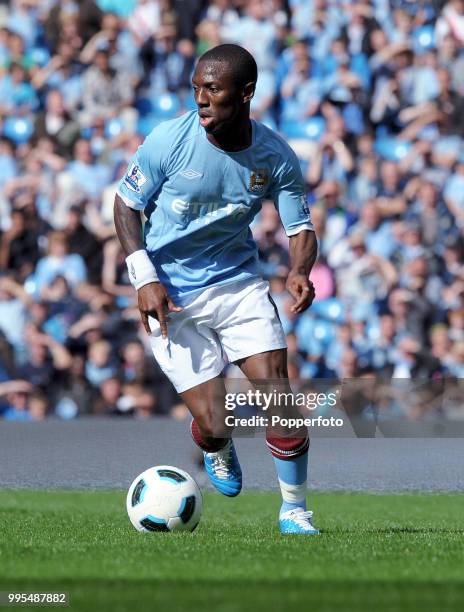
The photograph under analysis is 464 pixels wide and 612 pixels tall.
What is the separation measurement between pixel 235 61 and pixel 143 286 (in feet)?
4.22

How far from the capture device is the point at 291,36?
17906 millimetres

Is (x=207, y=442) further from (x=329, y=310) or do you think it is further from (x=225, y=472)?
(x=329, y=310)

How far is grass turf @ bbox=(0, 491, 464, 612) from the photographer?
14.6 feet

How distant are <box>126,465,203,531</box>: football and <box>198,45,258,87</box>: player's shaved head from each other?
2.23 metres

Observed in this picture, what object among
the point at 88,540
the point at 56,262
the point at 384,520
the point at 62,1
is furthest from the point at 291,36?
the point at 88,540

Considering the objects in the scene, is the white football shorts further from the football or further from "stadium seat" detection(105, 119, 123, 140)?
"stadium seat" detection(105, 119, 123, 140)

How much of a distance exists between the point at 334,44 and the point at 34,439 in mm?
7513

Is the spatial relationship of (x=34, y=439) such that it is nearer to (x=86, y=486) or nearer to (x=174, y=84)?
(x=86, y=486)

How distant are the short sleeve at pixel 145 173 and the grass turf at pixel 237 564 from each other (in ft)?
5.98

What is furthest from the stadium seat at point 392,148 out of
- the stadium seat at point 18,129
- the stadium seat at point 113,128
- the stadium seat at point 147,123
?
the stadium seat at point 18,129

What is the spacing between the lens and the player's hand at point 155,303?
6.75 meters

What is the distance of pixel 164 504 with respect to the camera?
271 inches

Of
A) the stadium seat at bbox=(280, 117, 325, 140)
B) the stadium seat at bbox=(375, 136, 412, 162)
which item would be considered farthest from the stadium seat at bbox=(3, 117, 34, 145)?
the stadium seat at bbox=(375, 136, 412, 162)

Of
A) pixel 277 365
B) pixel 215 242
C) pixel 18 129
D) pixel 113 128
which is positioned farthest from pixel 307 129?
pixel 277 365
